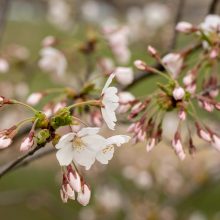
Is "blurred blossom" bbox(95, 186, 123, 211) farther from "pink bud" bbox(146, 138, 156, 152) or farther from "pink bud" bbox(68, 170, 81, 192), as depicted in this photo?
"pink bud" bbox(68, 170, 81, 192)

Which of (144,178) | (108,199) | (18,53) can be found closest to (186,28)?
(144,178)

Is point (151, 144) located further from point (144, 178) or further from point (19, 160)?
point (144, 178)

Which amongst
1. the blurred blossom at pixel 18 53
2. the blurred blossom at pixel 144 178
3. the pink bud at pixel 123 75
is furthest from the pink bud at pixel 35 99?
the blurred blossom at pixel 18 53

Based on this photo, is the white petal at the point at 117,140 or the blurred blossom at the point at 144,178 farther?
the blurred blossom at the point at 144,178

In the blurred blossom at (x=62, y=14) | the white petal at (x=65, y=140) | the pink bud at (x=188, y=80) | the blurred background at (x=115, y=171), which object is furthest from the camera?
the blurred blossom at (x=62, y=14)

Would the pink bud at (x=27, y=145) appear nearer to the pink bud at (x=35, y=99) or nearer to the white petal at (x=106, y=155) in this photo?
the white petal at (x=106, y=155)

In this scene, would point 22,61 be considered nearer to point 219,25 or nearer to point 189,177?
point 189,177
